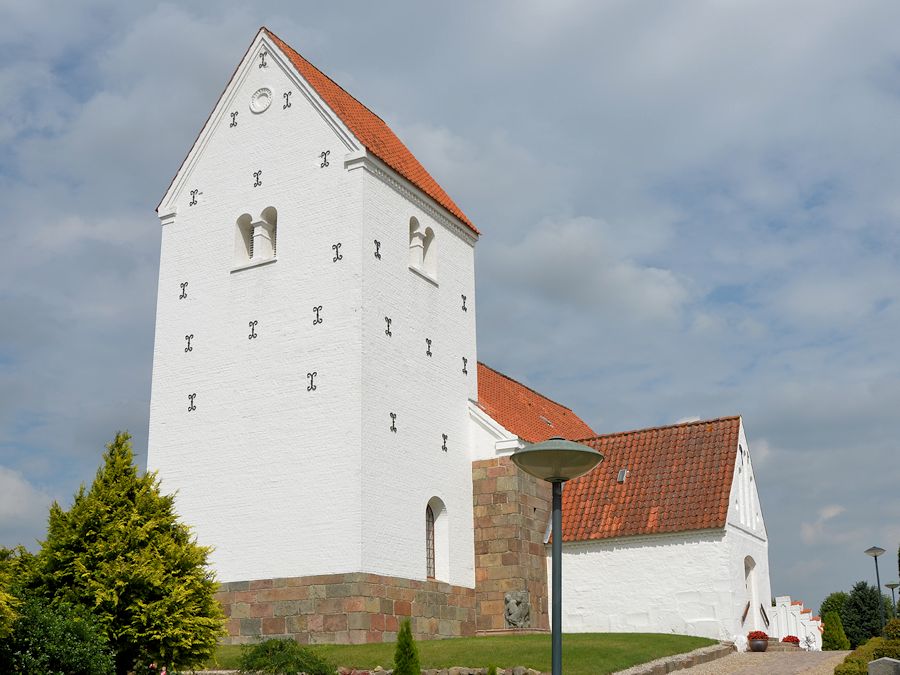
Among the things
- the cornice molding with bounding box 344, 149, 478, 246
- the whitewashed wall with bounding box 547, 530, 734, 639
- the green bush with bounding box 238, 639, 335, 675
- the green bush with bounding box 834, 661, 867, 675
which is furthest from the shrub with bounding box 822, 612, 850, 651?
the green bush with bounding box 238, 639, 335, 675

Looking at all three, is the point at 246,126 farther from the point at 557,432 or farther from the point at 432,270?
the point at 557,432

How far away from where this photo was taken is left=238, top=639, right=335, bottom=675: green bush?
1427cm

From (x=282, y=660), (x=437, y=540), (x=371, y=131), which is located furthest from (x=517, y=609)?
(x=371, y=131)

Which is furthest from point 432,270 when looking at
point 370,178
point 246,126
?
point 246,126

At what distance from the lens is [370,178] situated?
21734 millimetres

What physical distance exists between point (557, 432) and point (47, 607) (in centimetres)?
1798

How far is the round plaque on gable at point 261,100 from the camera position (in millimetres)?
23250

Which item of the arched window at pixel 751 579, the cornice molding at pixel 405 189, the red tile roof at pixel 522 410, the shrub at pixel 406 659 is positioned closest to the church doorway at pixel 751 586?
the arched window at pixel 751 579

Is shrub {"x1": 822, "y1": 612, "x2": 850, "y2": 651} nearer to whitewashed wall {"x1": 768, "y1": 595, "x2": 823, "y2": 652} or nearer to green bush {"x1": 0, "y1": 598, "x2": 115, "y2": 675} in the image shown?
whitewashed wall {"x1": 768, "y1": 595, "x2": 823, "y2": 652}

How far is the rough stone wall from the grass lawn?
9.46ft

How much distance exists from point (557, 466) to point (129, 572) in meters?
7.34

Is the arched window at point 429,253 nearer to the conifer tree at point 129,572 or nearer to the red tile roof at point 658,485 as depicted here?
the red tile roof at point 658,485

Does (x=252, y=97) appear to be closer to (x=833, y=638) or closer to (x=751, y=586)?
(x=751, y=586)

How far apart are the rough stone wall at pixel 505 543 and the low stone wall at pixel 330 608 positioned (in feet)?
6.24
